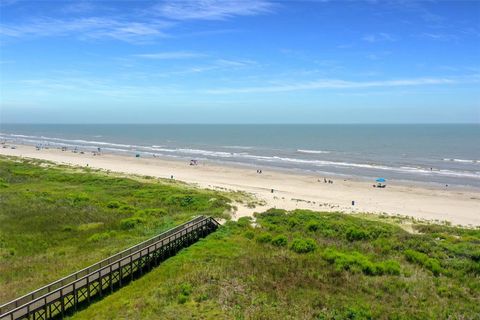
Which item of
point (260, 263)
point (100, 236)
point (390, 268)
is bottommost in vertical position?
point (100, 236)

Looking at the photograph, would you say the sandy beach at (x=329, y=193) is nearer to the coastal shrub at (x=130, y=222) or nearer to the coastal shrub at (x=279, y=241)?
the coastal shrub at (x=130, y=222)

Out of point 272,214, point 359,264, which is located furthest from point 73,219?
point 359,264

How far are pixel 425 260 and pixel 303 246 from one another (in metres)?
6.49

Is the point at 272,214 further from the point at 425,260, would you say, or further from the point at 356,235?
the point at 425,260

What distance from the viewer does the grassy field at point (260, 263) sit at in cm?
1572

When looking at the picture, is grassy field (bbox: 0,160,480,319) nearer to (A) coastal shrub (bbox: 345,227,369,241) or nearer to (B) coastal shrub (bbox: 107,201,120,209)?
(A) coastal shrub (bbox: 345,227,369,241)

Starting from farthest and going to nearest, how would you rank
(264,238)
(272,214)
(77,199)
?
(77,199) < (272,214) < (264,238)

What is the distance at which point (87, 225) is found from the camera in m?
28.5

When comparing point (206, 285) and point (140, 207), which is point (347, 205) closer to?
point (140, 207)

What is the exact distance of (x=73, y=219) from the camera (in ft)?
98.0

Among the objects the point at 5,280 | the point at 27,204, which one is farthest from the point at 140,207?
the point at 5,280

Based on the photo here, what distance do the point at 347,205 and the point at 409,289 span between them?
26648mm

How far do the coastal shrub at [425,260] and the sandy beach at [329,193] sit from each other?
14.8 m

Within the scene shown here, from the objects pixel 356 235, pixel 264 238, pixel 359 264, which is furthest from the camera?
pixel 356 235
